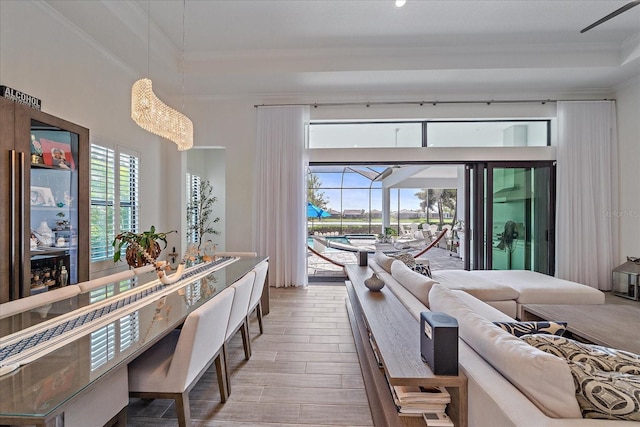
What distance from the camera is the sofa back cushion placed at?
96 centimetres

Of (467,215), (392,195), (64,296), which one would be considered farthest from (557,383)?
(392,195)

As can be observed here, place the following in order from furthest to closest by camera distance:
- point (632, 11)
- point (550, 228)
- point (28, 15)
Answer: point (550, 228)
point (632, 11)
point (28, 15)

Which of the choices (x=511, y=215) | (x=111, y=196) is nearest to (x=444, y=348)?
(x=111, y=196)

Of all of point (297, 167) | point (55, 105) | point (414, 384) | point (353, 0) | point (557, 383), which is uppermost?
point (353, 0)

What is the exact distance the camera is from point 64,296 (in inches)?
73.7

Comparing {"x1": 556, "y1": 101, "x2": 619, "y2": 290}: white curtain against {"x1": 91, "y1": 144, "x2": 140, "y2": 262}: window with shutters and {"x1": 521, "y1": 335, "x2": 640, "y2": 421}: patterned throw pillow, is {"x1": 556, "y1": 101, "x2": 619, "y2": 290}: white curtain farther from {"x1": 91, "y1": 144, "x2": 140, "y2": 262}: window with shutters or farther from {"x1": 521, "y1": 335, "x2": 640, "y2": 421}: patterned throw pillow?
{"x1": 91, "y1": 144, "x2": 140, "y2": 262}: window with shutters

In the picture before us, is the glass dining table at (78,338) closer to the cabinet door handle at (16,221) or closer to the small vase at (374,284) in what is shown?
the cabinet door handle at (16,221)

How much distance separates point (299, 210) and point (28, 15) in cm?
361

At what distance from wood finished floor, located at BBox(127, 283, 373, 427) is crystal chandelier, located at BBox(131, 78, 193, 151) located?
204 cm

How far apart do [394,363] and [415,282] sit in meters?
1.13

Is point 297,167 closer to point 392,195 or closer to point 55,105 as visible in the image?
point 55,105

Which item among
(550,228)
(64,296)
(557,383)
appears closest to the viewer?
(557,383)

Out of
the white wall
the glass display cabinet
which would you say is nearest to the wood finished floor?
the glass display cabinet

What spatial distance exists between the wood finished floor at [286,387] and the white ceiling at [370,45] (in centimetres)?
343
